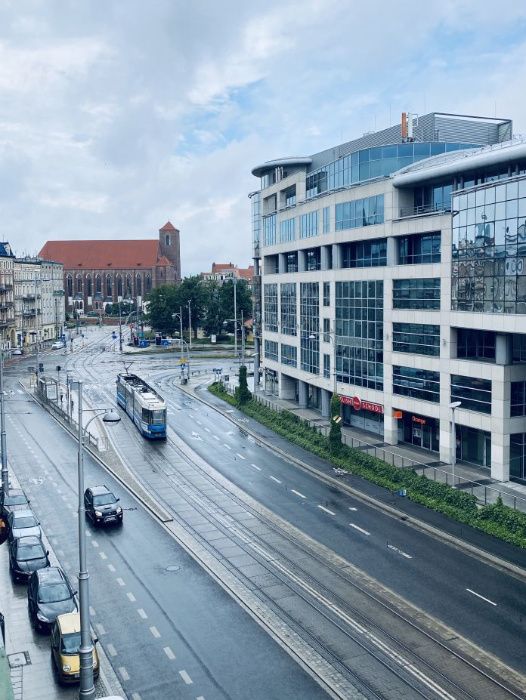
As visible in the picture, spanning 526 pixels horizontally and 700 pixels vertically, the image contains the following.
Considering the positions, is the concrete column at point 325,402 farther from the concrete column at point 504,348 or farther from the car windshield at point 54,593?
the car windshield at point 54,593

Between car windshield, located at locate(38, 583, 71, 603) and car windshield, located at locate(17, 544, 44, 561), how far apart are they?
4.05 meters

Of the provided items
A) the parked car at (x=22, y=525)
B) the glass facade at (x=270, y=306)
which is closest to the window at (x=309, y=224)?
the glass facade at (x=270, y=306)

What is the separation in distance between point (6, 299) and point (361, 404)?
97.6m

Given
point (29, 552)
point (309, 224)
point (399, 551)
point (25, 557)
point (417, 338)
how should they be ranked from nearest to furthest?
point (25, 557) < point (29, 552) < point (399, 551) < point (417, 338) < point (309, 224)

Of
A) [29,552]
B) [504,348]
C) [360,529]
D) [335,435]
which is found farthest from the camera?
[335,435]

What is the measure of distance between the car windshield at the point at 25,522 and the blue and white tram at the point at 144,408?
2373 cm

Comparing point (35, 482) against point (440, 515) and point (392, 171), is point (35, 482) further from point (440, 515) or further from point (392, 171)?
point (392, 171)

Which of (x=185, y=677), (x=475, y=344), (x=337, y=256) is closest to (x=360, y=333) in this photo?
(x=337, y=256)

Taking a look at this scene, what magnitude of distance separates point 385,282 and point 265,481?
18521 mm

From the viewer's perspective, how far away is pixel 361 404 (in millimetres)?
58625

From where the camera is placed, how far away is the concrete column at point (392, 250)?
54.3 meters

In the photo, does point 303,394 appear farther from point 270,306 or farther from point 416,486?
point 416,486

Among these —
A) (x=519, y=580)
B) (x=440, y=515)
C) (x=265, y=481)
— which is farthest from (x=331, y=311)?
(x=519, y=580)

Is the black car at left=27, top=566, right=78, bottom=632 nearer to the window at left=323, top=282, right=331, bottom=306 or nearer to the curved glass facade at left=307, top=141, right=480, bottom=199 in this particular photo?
the window at left=323, top=282, right=331, bottom=306
